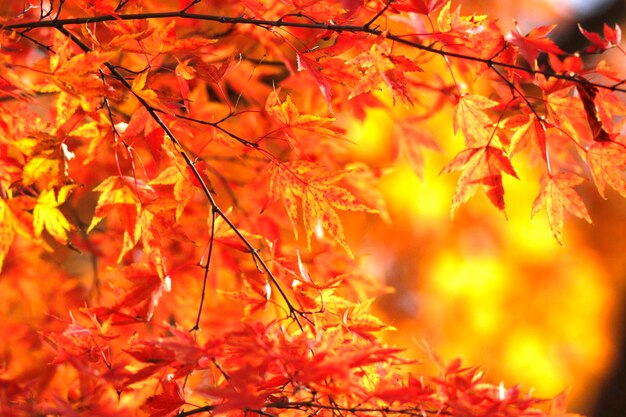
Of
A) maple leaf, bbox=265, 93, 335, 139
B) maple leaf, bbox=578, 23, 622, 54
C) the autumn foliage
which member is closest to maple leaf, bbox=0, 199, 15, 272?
the autumn foliage

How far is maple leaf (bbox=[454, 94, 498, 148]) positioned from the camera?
1.00m

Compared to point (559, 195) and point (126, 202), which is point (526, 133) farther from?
point (126, 202)

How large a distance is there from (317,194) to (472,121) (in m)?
0.25

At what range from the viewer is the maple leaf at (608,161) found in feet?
3.19

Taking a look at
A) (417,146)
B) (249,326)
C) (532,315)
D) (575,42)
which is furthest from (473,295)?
(249,326)

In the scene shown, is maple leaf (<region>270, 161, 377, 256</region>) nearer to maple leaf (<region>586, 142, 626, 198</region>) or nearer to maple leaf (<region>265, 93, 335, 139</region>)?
maple leaf (<region>265, 93, 335, 139</region>)

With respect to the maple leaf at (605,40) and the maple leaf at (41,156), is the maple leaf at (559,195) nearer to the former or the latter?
the maple leaf at (605,40)

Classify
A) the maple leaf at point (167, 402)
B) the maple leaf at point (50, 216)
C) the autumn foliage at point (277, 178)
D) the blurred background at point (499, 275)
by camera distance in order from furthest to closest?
1. the blurred background at point (499, 275)
2. the maple leaf at point (50, 216)
3. the maple leaf at point (167, 402)
4. the autumn foliage at point (277, 178)

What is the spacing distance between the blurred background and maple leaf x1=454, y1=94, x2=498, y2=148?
7.41 feet

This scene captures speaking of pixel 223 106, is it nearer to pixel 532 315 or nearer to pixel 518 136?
pixel 518 136

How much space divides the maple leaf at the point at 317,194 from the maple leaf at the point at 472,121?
188mm

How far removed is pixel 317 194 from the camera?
Result: 966 millimetres

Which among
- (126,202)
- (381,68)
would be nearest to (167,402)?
(126,202)

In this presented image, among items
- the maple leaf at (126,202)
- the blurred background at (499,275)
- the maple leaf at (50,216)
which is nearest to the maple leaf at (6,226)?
the maple leaf at (50,216)
